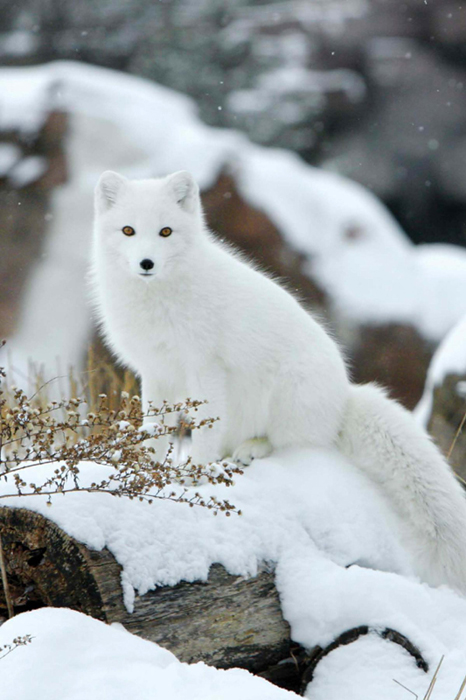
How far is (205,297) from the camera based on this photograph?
2.51 metres

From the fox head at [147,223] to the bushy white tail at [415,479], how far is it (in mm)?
865

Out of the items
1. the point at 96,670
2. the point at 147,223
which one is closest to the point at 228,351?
the point at 147,223

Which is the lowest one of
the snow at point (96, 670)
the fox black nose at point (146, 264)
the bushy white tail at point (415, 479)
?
the bushy white tail at point (415, 479)

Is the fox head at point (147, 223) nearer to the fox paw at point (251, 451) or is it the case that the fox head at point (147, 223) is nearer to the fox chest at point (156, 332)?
the fox chest at point (156, 332)

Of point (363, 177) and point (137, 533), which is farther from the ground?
point (137, 533)

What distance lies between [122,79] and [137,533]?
672 centimetres

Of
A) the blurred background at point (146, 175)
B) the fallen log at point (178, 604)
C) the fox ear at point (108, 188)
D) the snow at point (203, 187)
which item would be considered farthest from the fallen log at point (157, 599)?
the snow at point (203, 187)

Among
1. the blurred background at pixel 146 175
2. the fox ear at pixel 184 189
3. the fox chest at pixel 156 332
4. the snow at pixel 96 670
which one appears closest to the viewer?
the snow at pixel 96 670

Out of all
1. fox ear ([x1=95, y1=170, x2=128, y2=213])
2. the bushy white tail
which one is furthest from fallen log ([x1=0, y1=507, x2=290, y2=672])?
fox ear ([x1=95, y1=170, x2=128, y2=213])

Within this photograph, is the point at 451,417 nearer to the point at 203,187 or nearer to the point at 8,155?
the point at 203,187

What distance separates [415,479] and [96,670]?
133 cm

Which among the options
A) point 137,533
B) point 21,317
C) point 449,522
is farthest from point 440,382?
point 21,317

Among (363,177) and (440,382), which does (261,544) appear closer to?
(440,382)

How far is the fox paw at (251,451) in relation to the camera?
2580 millimetres
